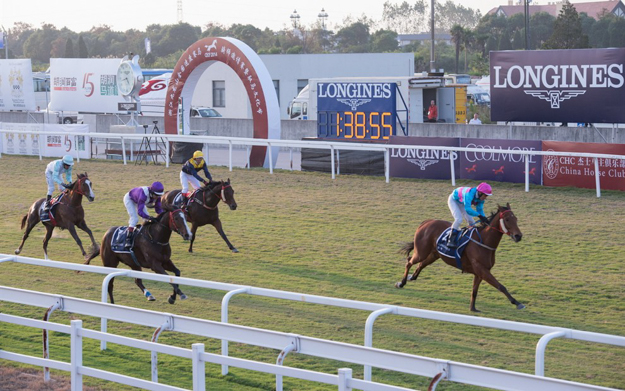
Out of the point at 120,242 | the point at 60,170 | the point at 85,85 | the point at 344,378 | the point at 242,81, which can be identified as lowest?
the point at 344,378

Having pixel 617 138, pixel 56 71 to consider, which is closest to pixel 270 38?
pixel 56 71

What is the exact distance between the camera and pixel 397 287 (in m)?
9.79

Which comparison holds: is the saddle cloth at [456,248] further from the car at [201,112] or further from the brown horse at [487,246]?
the car at [201,112]

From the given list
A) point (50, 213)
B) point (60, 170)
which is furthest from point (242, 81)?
point (50, 213)

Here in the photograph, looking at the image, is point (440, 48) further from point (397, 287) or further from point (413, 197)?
point (397, 287)

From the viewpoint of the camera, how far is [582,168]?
15844 millimetres

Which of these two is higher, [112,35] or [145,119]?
[112,35]

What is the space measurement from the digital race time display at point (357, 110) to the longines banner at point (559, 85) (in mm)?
2784

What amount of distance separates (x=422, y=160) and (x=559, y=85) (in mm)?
4330

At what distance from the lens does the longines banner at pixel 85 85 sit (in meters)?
33.3

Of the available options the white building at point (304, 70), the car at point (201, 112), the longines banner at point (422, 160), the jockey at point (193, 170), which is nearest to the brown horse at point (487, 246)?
the jockey at point (193, 170)

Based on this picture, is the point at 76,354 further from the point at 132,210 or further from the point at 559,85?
the point at 559,85

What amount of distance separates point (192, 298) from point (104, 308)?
11.5 feet

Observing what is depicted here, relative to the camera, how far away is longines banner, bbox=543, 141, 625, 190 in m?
15.4
